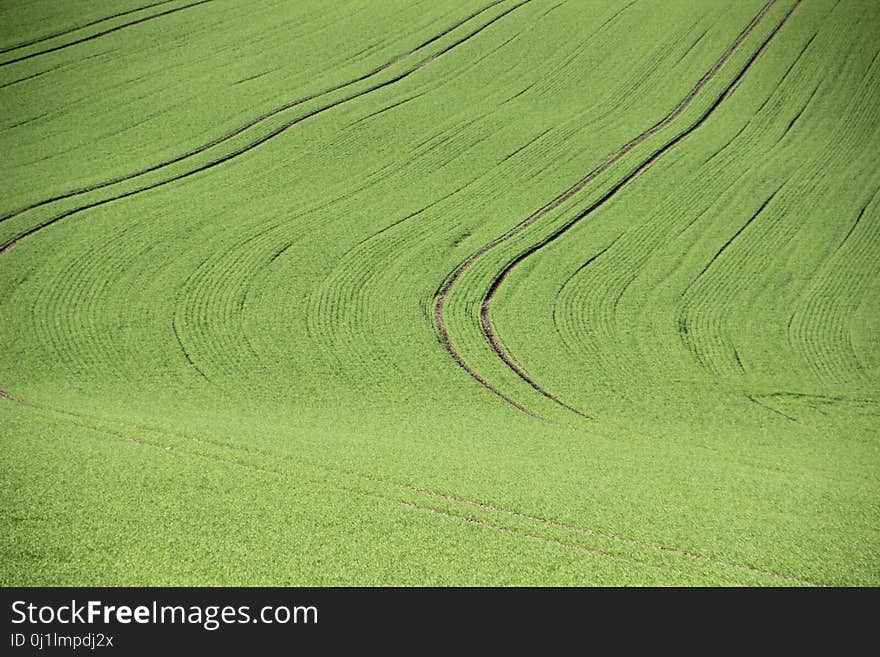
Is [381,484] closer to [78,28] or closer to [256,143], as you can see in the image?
[256,143]

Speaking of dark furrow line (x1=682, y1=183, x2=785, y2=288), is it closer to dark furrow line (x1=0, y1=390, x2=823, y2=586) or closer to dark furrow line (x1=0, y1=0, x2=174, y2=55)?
dark furrow line (x1=0, y1=390, x2=823, y2=586)

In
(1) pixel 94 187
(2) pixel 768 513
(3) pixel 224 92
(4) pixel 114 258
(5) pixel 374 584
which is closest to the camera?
(5) pixel 374 584

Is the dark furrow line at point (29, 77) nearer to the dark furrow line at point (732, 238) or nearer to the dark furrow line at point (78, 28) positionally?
the dark furrow line at point (78, 28)

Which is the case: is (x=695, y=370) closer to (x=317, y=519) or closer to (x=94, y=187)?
(x=317, y=519)

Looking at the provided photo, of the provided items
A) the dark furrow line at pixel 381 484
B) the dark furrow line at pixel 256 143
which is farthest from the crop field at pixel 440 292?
the dark furrow line at pixel 256 143

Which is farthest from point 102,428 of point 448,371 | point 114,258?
point 114,258

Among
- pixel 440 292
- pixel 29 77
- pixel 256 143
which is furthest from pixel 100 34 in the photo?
pixel 440 292
